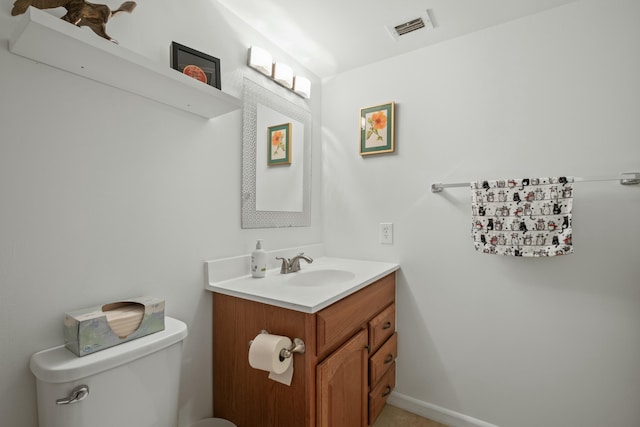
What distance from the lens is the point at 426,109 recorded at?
1819 mm

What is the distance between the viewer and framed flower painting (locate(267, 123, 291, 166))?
174cm

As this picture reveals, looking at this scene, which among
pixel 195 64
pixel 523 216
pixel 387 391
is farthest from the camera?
pixel 387 391

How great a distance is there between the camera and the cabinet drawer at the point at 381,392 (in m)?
1.54

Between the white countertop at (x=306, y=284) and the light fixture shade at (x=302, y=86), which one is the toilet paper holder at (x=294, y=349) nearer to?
the white countertop at (x=306, y=284)

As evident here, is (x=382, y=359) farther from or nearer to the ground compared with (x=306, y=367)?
nearer to the ground

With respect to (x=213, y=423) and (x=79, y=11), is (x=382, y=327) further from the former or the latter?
(x=79, y=11)

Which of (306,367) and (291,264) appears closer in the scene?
(306,367)

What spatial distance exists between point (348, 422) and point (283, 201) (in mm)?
1154

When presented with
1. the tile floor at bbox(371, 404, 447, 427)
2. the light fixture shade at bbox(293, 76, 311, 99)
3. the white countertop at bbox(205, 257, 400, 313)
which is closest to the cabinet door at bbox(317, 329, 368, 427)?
the white countertop at bbox(205, 257, 400, 313)

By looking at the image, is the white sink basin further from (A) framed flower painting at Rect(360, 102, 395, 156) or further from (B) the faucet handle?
(A) framed flower painting at Rect(360, 102, 395, 156)

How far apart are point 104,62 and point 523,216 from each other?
173cm

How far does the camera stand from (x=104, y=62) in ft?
3.00

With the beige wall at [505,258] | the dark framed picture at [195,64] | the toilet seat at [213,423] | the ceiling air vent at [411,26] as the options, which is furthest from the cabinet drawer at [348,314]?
the ceiling air vent at [411,26]

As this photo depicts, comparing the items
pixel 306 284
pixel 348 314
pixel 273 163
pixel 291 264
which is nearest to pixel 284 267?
pixel 291 264
